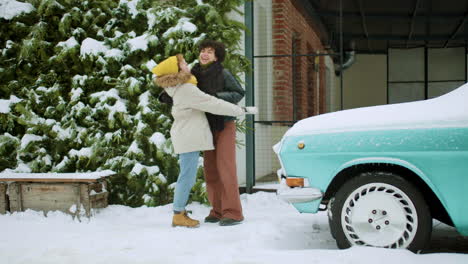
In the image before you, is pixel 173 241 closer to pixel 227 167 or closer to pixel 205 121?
pixel 227 167

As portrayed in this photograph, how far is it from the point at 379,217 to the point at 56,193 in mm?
3684

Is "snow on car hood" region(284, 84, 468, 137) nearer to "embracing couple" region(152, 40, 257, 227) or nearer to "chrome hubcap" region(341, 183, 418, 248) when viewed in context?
"chrome hubcap" region(341, 183, 418, 248)

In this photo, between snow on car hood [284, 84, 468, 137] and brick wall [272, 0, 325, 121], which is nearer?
snow on car hood [284, 84, 468, 137]

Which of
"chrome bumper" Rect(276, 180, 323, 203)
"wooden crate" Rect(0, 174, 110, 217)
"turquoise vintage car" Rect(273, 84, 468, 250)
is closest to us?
"turquoise vintage car" Rect(273, 84, 468, 250)

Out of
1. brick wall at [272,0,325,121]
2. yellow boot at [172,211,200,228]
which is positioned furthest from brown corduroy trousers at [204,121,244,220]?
brick wall at [272,0,325,121]

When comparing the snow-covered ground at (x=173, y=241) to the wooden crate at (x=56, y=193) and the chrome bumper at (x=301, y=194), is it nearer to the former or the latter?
the wooden crate at (x=56, y=193)

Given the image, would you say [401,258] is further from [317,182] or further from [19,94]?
[19,94]

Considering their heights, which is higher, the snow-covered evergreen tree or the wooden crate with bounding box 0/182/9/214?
the snow-covered evergreen tree

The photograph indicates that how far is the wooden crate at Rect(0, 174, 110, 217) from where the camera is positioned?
17.8 ft

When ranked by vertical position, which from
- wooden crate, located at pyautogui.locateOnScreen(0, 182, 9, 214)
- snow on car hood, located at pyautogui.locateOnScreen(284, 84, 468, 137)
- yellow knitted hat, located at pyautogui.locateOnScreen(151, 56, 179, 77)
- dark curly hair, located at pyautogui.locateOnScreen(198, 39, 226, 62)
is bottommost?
wooden crate, located at pyautogui.locateOnScreen(0, 182, 9, 214)

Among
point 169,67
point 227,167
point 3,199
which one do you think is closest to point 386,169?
point 227,167

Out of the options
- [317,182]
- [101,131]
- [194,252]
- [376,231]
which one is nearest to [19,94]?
[101,131]

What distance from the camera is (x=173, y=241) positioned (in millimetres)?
4402

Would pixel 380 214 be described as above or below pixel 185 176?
below
